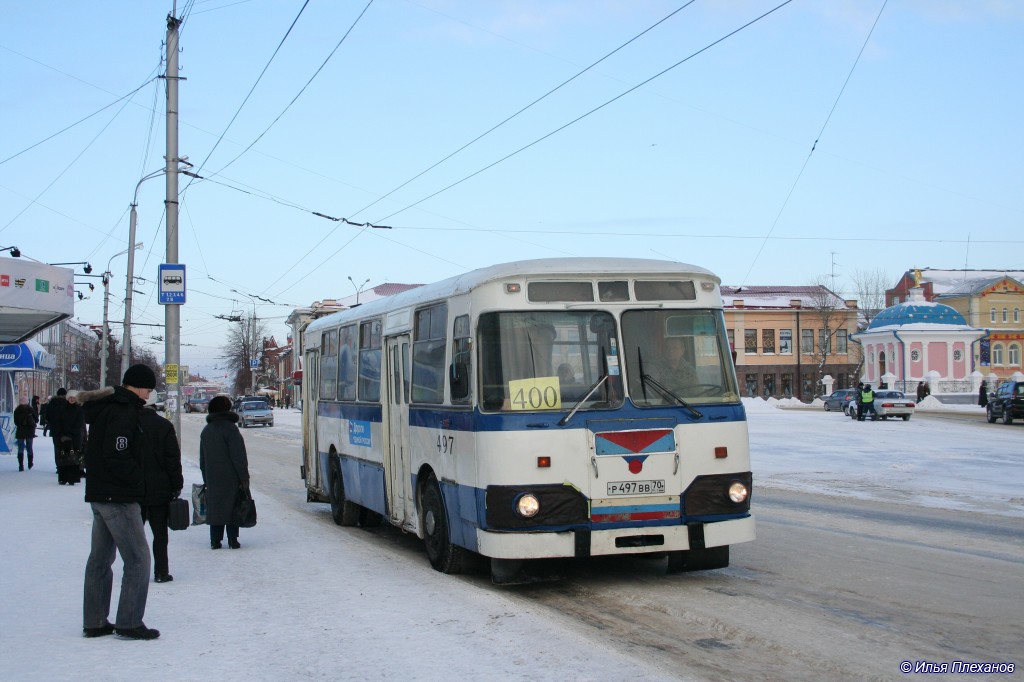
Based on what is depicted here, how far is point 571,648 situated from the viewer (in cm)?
692

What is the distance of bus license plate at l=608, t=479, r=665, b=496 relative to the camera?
8.92 m

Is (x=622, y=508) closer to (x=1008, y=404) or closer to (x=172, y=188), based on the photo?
(x=172, y=188)

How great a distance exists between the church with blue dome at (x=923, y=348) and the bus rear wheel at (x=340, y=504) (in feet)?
204

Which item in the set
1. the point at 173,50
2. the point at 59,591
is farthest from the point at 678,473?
the point at 173,50

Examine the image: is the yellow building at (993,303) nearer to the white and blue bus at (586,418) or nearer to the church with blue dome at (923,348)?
the church with blue dome at (923,348)

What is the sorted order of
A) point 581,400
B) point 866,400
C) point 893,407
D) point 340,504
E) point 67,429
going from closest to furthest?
1. point 581,400
2. point 340,504
3. point 67,429
4. point 866,400
5. point 893,407

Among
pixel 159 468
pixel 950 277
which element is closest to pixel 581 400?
pixel 159 468

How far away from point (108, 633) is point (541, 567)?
4301mm

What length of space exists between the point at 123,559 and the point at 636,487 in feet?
13.4

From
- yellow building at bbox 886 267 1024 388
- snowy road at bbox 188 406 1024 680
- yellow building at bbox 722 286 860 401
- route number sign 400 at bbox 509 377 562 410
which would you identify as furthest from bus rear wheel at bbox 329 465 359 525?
yellow building at bbox 722 286 860 401

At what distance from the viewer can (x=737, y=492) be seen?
9.27 meters

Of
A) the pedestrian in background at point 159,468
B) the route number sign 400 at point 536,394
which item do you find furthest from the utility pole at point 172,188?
the route number sign 400 at point 536,394

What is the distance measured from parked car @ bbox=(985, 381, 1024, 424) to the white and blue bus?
125 ft

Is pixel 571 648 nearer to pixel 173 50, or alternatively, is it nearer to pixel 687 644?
pixel 687 644
